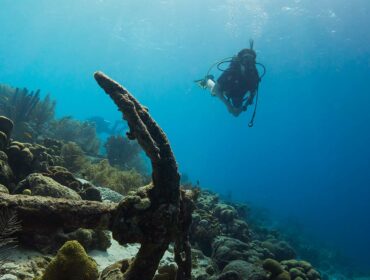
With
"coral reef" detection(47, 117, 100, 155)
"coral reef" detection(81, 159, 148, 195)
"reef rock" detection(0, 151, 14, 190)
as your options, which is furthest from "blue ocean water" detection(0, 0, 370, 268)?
"reef rock" detection(0, 151, 14, 190)

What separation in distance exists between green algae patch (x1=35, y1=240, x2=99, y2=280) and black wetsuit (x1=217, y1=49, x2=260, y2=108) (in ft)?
35.8

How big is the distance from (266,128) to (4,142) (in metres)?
138

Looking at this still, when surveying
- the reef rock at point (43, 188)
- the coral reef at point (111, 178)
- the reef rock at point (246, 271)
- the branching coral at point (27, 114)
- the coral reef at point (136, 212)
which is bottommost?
the coral reef at point (136, 212)

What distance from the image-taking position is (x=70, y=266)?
2961 millimetres

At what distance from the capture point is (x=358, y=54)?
49.2 m

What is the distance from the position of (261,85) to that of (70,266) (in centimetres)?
8658

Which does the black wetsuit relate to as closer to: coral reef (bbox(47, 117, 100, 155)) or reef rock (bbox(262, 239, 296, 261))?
reef rock (bbox(262, 239, 296, 261))

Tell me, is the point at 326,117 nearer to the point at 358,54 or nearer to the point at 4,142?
the point at 358,54

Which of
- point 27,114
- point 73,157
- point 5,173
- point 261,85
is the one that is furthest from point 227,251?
point 261,85

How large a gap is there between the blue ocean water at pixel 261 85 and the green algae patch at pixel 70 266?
1694 inches

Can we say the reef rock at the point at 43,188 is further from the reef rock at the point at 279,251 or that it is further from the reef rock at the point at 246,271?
the reef rock at the point at 279,251

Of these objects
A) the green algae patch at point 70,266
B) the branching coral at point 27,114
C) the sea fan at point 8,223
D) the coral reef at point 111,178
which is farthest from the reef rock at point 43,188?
the branching coral at point 27,114

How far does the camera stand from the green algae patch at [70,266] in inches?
114

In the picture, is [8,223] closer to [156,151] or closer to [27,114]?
[156,151]
